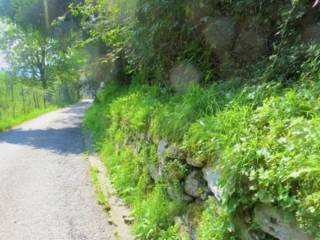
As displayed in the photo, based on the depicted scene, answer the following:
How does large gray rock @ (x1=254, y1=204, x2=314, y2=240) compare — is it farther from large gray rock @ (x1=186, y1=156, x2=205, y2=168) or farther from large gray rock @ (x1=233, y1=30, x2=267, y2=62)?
large gray rock @ (x1=233, y1=30, x2=267, y2=62)

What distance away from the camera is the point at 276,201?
5.65ft

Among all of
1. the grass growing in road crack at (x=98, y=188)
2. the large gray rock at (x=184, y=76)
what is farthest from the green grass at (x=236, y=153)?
the large gray rock at (x=184, y=76)

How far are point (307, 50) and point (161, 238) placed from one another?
6.96ft

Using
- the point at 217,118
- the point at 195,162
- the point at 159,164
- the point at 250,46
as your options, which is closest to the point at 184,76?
the point at 250,46

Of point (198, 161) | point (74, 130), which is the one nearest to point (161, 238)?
point (198, 161)

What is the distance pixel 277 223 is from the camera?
173 centimetres

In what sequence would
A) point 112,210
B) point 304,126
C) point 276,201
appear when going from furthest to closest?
point 112,210 → point 304,126 → point 276,201

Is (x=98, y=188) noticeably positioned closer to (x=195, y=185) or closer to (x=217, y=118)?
(x=195, y=185)

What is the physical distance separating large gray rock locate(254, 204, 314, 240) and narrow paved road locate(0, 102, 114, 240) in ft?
6.50

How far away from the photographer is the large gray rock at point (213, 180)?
2183 mm

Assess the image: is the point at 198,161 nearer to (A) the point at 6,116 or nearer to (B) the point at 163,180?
(B) the point at 163,180

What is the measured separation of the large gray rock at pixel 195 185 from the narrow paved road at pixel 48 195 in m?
1.12

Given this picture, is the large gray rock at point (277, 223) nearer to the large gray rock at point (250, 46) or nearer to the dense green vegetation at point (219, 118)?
the dense green vegetation at point (219, 118)

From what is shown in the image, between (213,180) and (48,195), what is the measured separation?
9.69 feet
